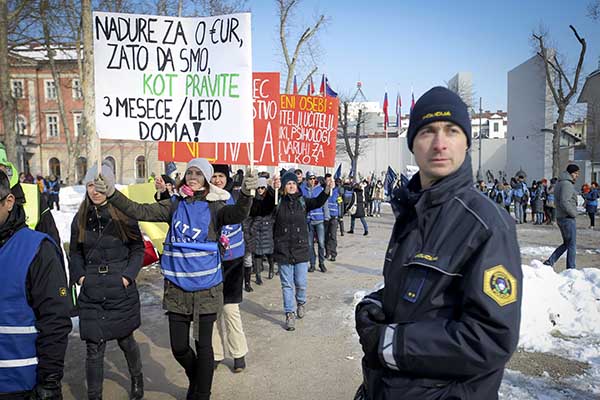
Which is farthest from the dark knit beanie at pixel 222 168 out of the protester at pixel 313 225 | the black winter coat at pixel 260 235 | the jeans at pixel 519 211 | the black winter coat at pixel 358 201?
the jeans at pixel 519 211

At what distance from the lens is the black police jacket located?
1.54 metres

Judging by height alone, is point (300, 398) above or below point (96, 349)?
below

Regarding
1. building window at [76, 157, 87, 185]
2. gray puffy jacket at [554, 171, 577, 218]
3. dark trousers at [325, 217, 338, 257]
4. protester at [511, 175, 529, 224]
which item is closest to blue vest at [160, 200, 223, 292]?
gray puffy jacket at [554, 171, 577, 218]

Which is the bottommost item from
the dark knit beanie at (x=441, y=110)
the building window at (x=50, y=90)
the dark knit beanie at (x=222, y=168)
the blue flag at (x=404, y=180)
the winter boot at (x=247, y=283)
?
the winter boot at (x=247, y=283)

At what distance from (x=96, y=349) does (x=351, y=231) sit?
542 inches

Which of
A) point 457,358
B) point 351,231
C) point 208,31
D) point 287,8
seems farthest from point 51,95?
point 457,358

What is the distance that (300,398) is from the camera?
433cm

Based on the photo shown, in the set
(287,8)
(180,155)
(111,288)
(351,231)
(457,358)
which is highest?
(287,8)

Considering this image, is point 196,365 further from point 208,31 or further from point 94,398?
point 208,31

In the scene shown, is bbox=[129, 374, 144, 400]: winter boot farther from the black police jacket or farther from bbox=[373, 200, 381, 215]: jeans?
bbox=[373, 200, 381, 215]: jeans

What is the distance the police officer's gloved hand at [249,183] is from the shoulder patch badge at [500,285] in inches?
101

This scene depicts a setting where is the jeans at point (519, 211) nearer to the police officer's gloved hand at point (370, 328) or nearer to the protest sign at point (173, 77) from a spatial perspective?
the protest sign at point (173, 77)

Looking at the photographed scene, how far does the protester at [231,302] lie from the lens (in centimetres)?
495

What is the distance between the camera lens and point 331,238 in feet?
38.5
